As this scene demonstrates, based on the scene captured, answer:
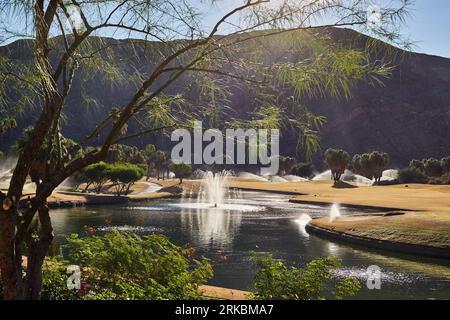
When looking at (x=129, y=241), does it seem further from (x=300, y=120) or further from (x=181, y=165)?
(x=181, y=165)

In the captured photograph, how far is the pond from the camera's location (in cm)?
2411

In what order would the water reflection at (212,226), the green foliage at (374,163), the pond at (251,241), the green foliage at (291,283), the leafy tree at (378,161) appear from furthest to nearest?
1. the green foliage at (374,163)
2. the leafy tree at (378,161)
3. the water reflection at (212,226)
4. the pond at (251,241)
5. the green foliage at (291,283)

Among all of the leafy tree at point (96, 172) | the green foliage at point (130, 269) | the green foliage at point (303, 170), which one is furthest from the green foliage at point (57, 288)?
the green foliage at point (303, 170)

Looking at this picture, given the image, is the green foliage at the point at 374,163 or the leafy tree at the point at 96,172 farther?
the green foliage at the point at 374,163

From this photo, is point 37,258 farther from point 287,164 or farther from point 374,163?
point 287,164

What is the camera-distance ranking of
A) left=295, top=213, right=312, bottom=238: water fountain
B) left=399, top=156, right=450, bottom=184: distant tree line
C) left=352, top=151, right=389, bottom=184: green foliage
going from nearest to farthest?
1. left=295, top=213, right=312, bottom=238: water fountain
2. left=399, top=156, right=450, bottom=184: distant tree line
3. left=352, top=151, right=389, bottom=184: green foliage

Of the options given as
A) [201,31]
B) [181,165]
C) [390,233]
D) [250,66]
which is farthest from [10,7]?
[181,165]

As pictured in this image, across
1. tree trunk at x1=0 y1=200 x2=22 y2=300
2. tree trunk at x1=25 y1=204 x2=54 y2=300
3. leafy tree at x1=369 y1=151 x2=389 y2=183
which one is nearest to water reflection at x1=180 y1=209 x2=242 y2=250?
tree trunk at x1=25 y1=204 x2=54 y2=300

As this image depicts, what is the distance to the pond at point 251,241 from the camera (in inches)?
949

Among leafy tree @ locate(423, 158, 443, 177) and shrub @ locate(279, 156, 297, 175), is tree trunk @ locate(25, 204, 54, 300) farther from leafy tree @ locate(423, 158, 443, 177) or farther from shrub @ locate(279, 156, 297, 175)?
shrub @ locate(279, 156, 297, 175)

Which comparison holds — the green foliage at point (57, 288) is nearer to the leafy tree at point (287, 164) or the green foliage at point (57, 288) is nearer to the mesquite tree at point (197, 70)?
the mesquite tree at point (197, 70)

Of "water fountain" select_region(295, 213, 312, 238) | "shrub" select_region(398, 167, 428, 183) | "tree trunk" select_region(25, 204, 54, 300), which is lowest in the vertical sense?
"water fountain" select_region(295, 213, 312, 238)
